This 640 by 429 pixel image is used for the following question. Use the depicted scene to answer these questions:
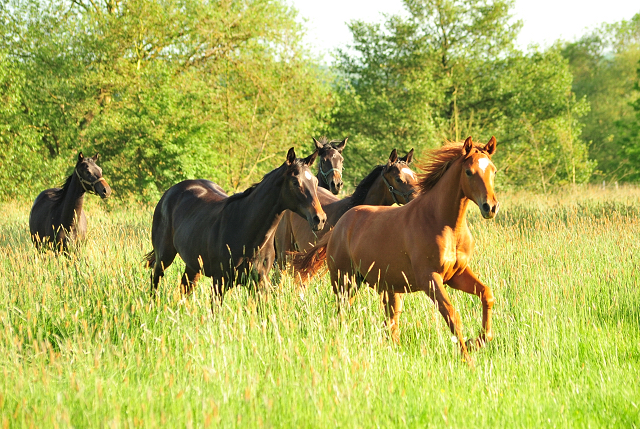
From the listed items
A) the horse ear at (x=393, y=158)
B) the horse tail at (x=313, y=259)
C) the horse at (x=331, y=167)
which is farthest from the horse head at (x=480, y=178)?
the horse at (x=331, y=167)

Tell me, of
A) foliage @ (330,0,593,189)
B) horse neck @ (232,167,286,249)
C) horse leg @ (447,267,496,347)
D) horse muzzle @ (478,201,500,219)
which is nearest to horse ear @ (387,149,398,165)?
horse neck @ (232,167,286,249)

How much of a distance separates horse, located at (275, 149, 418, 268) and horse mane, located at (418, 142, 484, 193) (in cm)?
187

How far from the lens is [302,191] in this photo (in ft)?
17.7

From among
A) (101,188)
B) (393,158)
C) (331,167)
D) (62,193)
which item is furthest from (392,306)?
(62,193)

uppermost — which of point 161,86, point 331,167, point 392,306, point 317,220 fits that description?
point 161,86

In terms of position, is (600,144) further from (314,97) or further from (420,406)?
(420,406)

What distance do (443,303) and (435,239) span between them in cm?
53

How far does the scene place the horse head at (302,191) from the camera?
5305mm

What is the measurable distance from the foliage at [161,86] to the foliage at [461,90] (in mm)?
3982

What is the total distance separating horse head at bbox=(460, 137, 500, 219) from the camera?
411cm

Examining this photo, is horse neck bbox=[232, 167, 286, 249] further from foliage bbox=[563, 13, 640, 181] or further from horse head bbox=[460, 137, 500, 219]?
foliage bbox=[563, 13, 640, 181]

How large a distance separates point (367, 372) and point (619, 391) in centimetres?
160

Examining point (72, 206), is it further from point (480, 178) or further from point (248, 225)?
point (480, 178)

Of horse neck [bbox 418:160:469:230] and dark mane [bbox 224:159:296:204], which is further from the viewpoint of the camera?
dark mane [bbox 224:159:296:204]
